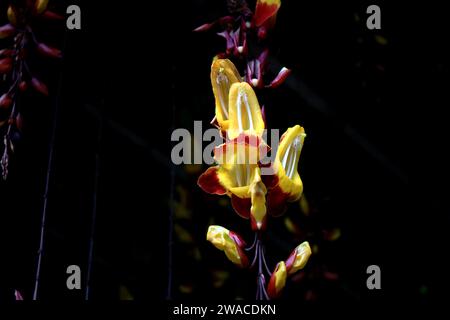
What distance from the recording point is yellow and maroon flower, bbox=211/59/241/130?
3.15 ft

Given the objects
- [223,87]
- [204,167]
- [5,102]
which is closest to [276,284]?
[223,87]

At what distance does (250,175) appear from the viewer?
2.95 feet

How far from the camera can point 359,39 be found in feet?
6.17

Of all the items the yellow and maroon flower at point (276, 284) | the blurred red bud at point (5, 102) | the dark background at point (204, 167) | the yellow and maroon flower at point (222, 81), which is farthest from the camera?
the dark background at point (204, 167)

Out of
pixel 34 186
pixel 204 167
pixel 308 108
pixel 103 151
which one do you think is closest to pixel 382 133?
pixel 308 108

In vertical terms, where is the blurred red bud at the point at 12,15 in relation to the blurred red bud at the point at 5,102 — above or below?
above

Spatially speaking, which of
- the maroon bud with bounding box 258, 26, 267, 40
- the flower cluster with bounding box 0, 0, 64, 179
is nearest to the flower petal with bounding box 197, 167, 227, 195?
the maroon bud with bounding box 258, 26, 267, 40

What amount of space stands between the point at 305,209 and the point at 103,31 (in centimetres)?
75

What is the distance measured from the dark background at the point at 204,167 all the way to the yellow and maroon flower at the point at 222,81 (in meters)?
0.61

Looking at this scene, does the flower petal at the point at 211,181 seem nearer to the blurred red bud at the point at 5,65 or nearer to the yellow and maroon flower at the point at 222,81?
the yellow and maroon flower at the point at 222,81

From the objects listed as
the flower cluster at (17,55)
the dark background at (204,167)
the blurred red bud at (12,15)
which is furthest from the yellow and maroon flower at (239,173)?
the dark background at (204,167)

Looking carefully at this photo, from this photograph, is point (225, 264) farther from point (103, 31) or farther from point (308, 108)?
point (103, 31)

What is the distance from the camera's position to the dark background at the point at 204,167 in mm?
1675

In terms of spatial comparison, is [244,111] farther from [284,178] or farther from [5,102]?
[5,102]
